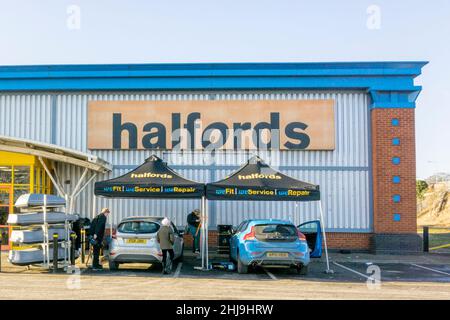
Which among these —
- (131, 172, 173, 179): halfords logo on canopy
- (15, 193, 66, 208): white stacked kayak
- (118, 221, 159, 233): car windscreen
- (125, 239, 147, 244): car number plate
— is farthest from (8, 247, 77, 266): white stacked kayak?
(131, 172, 173, 179): halfords logo on canopy

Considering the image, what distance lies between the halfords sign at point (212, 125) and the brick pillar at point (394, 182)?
1917 millimetres

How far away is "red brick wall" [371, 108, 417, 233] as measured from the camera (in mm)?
18453

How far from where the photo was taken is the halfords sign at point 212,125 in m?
19.2

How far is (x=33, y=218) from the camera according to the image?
13.0 m

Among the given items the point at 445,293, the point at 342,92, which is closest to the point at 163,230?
the point at 445,293

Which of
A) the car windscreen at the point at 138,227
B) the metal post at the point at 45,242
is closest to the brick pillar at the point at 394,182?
the car windscreen at the point at 138,227

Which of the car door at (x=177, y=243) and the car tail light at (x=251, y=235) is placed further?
the car door at (x=177, y=243)

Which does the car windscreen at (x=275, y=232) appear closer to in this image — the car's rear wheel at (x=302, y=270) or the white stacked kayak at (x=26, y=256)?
the car's rear wheel at (x=302, y=270)

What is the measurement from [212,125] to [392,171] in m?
7.00

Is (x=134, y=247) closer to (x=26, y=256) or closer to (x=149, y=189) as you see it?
(x=149, y=189)

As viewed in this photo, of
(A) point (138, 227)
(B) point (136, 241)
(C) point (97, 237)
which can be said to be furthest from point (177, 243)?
(C) point (97, 237)

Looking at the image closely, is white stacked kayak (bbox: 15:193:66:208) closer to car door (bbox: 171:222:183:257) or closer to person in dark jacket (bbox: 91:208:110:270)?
person in dark jacket (bbox: 91:208:110:270)
